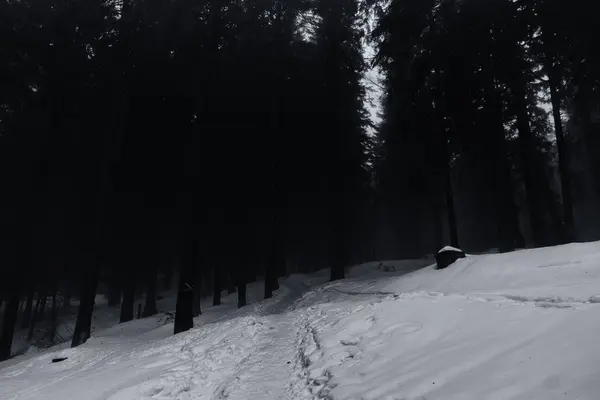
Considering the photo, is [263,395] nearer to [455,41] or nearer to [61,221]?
[455,41]

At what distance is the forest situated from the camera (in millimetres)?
13375

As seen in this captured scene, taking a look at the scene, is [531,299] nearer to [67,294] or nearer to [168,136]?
[168,136]

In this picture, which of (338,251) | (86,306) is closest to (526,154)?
(338,251)

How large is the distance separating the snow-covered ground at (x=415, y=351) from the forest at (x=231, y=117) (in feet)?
15.5

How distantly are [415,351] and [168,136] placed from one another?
43.8 ft

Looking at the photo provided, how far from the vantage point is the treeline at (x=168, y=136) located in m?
14.2

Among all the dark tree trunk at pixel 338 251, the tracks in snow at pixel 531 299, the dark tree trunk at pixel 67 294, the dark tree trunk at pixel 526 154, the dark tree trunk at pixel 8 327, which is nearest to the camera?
the tracks in snow at pixel 531 299

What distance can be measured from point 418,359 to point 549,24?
11.5 m

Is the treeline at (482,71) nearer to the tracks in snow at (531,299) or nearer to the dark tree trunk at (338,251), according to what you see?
the dark tree trunk at (338,251)

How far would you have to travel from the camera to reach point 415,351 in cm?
506

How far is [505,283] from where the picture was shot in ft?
23.4

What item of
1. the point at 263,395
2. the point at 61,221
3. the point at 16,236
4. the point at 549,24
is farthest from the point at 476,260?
the point at 16,236

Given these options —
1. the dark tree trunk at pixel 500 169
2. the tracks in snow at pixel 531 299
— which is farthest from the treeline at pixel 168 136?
the tracks in snow at pixel 531 299

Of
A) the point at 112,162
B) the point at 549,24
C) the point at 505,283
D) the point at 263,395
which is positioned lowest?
the point at 263,395
